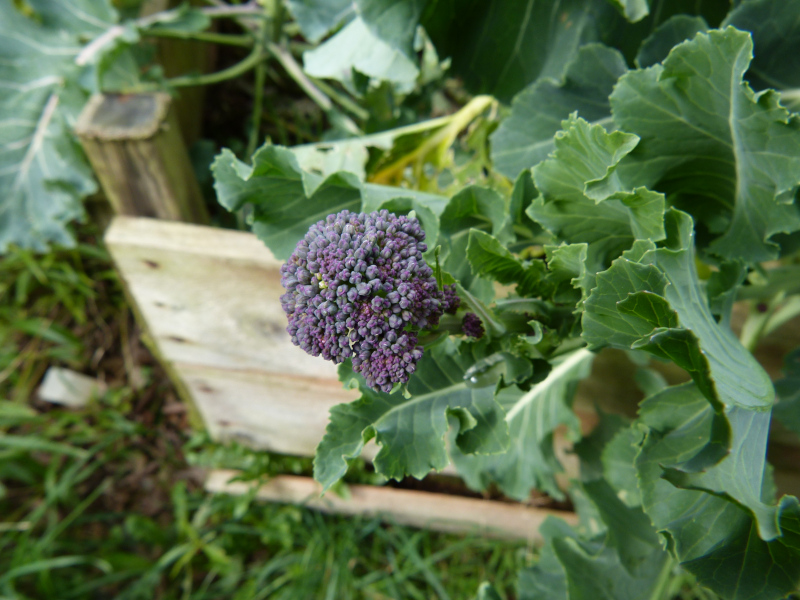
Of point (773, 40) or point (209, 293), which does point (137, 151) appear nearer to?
point (209, 293)

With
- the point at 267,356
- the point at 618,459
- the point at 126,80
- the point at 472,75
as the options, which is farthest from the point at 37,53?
the point at 618,459

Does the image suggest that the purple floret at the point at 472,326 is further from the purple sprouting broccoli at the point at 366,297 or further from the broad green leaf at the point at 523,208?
the broad green leaf at the point at 523,208

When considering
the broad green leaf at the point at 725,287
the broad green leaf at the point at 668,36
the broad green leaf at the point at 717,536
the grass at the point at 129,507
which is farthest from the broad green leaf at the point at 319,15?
the grass at the point at 129,507

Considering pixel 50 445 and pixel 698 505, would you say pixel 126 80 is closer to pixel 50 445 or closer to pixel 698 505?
pixel 50 445

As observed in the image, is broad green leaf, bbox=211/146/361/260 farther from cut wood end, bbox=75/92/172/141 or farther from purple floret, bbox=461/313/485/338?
cut wood end, bbox=75/92/172/141

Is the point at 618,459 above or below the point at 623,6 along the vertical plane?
below

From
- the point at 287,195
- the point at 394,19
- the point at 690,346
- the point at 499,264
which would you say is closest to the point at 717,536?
the point at 690,346

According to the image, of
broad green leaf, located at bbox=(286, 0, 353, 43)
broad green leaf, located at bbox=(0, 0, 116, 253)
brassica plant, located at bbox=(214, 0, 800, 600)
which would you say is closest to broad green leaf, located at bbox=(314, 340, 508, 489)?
brassica plant, located at bbox=(214, 0, 800, 600)
